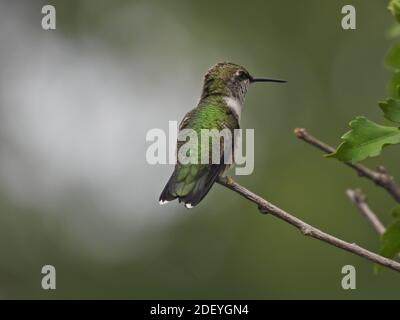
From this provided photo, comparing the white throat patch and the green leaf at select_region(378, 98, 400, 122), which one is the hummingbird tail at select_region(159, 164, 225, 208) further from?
the green leaf at select_region(378, 98, 400, 122)

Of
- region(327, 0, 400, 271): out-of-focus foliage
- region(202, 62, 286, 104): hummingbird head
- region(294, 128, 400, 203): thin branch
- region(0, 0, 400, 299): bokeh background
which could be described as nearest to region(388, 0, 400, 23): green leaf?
region(327, 0, 400, 271): out-of-focus foliage

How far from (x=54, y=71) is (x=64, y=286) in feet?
14.2

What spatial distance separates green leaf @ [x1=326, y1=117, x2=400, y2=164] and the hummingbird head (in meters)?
2.04

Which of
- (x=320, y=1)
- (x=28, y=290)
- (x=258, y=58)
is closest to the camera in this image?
(x=28, y=290)

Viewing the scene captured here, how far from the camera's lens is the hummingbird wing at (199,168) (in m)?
4.43

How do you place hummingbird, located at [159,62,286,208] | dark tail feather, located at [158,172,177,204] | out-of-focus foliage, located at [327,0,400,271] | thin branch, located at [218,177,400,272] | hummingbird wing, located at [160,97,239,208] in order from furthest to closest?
hummingbird, located at [159,62,286,208] < hummingbird wing, located at [160,97,239,208] < dark tail feather, located at [158,172,177,204] < out-of-focus foliage, located at [327,0,400,271] < thin branch, located at [218,177,400,272]

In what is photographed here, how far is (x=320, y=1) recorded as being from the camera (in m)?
15.1

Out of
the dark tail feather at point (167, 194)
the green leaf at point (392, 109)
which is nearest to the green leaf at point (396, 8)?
the green leaf at point (392, 109)

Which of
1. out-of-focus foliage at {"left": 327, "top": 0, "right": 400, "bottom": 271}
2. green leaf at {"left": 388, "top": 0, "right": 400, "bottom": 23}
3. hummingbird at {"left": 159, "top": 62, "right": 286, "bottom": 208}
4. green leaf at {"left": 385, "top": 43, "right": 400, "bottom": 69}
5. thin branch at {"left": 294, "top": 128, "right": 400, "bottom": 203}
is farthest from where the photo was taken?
hummingbird at {"left": 159, "top": 62, "right": 286, "bottom": 208}

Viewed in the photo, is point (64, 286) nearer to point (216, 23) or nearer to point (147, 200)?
point (147, 200)

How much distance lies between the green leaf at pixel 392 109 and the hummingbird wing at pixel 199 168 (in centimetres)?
144

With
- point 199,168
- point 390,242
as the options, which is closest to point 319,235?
point 390,242

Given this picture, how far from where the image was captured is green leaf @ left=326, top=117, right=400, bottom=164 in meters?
3.26
